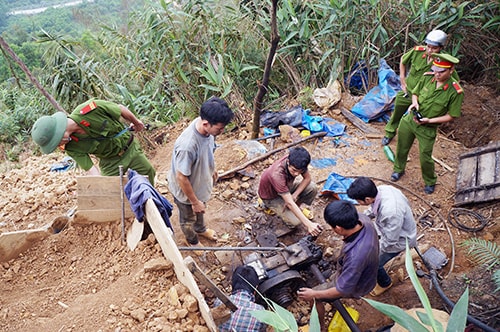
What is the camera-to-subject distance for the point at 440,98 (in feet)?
11.5

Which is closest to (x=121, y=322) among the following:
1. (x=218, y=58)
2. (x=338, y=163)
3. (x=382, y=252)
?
(x=382, y=252)

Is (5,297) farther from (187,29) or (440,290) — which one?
(187,29)

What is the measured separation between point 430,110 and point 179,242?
2940 mm

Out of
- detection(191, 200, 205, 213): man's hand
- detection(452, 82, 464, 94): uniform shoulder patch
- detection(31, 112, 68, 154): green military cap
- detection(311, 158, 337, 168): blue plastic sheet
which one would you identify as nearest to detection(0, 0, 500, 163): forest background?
detection(311, 158, 337, 168): blue plastic sheet

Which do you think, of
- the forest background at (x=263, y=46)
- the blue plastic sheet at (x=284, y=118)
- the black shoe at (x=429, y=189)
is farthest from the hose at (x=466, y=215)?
the forest background at (x=263, y=46)

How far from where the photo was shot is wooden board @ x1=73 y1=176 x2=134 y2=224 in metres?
2.48

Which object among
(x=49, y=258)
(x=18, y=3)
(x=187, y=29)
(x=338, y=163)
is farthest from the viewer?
(x=18, y=3)

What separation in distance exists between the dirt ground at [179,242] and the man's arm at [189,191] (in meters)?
0.48

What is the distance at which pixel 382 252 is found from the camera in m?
2.81

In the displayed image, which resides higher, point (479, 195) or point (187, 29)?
point (187, 29)

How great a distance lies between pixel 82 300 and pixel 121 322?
1.26ft

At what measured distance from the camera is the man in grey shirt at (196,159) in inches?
98.1

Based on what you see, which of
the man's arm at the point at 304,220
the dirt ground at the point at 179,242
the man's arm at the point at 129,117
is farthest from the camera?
the man's arm at the point at 129,117

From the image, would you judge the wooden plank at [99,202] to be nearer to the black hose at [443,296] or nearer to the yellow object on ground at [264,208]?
the yellow object on ground at [264,208]
